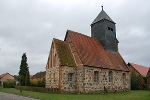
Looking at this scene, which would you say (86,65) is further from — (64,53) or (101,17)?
(101,17)

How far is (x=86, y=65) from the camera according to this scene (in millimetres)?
20953

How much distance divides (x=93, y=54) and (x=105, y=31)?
5.53 m

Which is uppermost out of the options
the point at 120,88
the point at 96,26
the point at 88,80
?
the point at 96,26

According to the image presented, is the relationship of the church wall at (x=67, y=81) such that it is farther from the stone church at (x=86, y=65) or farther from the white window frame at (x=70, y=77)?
the white window frame at (x=70, y=77)

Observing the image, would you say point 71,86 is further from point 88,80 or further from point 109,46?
point 109,46

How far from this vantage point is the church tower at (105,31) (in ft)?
89.6

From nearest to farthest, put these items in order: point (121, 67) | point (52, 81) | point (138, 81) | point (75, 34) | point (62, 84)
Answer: point (62, 84) < point (52, 81) < point (75, 34) < point (121, 67) < point (138, 81)

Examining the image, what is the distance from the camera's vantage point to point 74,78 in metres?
21.2

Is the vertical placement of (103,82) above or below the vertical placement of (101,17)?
below

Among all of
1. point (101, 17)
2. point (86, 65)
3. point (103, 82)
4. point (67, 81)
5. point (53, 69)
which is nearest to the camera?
point (67, 81)

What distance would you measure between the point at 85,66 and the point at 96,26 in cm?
967

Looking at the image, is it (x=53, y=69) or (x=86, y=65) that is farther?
(x=53, y=69)

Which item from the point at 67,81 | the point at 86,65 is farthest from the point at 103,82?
the point at 67,81

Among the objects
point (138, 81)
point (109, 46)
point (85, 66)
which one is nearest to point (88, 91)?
point (85, 66)
